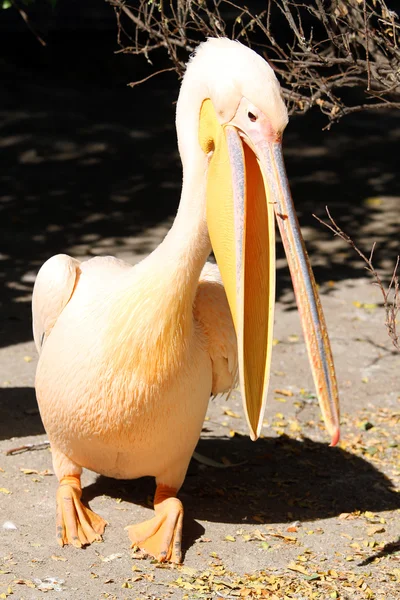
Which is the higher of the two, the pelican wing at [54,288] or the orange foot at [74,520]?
the pelican wing at [54,288]

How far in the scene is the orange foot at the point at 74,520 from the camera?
151 inches

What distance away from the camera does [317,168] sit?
10164mm

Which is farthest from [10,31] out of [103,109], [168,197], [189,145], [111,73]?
[189,145]

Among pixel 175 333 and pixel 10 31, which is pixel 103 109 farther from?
pixel 175 333

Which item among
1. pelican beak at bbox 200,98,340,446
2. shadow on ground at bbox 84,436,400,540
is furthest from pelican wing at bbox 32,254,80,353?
shadow on ground at bbox 84,436,400,540

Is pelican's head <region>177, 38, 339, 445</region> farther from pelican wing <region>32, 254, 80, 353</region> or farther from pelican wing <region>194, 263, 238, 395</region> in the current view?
pelican wing <region>32, 254, 80, 353</region>

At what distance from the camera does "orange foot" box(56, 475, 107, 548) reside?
12.6ft

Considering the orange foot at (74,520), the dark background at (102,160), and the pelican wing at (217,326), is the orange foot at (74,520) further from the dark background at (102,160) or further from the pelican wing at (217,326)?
the dark background at (102,160)

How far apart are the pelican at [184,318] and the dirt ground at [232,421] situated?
8.3 inches

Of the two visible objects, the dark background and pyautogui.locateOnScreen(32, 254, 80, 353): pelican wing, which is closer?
pyautogui.locateOnScreen(32, 254, 80, 353): pelican wing

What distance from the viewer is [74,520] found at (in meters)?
3.88

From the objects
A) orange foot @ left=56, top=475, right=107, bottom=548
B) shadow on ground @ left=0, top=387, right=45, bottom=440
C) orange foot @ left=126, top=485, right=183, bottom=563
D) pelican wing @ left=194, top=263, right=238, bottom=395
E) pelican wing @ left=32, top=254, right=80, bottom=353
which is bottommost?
shadow on ground @ left=0, top=387, right=45, bottom=440

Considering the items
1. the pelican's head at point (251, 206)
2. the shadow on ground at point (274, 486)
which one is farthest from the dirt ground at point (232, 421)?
the pelican's head at point (251, 206)

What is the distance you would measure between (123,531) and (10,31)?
35.4 feet
